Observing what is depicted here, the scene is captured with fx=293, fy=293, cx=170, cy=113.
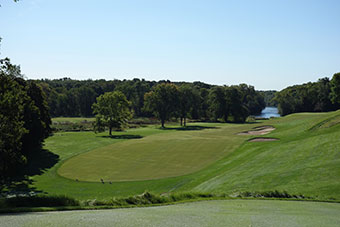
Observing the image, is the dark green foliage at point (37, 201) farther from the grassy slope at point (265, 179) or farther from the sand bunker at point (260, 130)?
the sand bunker at point (260, 130)

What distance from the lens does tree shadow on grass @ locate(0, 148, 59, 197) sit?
27.5 m

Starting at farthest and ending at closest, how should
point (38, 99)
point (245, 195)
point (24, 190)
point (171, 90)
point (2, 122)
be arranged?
point (171, 90) → point (38, 99) → point (24, 190) → point (2, 122) → point (245, 195)

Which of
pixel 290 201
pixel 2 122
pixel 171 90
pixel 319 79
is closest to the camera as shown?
pixel 290 201

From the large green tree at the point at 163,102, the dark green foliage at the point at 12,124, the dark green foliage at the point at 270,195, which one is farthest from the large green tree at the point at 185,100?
the dark green foliage at the point at 270,195

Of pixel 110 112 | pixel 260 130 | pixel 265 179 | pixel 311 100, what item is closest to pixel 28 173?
pixel 265 179

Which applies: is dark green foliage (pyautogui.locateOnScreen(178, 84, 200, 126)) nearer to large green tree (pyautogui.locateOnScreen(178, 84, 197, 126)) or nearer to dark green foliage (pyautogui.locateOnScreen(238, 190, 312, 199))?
large green tree (pyautogui.locateOnScreen(178, 84, 197, 126))

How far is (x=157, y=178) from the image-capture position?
29719 millimetres

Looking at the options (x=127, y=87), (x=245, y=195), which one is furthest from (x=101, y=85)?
(x=245, y=195)

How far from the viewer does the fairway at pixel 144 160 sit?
32250 millimetres

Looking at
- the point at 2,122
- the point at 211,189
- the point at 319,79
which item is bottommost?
the point at 211,189

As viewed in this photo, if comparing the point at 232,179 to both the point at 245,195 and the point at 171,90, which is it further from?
the point at 171,90

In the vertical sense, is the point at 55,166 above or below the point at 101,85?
below

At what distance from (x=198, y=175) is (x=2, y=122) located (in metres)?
18.4

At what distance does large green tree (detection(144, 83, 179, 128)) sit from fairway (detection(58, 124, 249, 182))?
4232 cm
